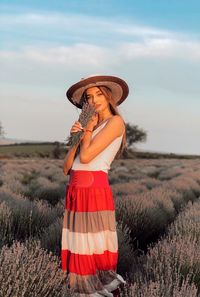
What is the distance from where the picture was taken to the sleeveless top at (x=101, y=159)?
4.16m

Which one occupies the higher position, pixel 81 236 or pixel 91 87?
pixel 91 87

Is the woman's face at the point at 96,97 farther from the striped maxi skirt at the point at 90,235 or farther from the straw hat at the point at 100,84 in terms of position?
the striped maxi skirt at the point at 90,235

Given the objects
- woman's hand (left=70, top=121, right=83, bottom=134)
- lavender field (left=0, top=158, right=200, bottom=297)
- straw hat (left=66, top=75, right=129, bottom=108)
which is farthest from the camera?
straw hat (left=66, top=75, right=129, bottom=108)

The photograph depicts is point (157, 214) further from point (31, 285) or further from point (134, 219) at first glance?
point (31, 285)

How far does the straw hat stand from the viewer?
14.0 ft

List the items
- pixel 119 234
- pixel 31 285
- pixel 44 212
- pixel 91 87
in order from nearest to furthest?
pixel 31 285
pixel 91 87
pixel 119 234
pixel 44 212

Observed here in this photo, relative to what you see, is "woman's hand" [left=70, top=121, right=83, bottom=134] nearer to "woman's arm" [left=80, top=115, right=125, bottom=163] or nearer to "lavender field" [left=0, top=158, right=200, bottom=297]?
"woman's arm" [left=80, top=115, right=125, bottom=163]

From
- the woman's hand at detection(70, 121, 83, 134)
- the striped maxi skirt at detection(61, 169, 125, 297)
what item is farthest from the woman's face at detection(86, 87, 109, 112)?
the striped maxi skirt at detection(61, 169, 125, 297)

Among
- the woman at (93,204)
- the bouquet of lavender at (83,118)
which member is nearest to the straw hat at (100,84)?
the woman at (93,204)

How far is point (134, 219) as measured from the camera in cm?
826

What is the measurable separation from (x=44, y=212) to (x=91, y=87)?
4255 millimetres

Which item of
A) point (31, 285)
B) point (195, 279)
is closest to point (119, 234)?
point (195, 279)

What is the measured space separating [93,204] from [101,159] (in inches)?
14.4

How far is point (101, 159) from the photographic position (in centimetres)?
418
